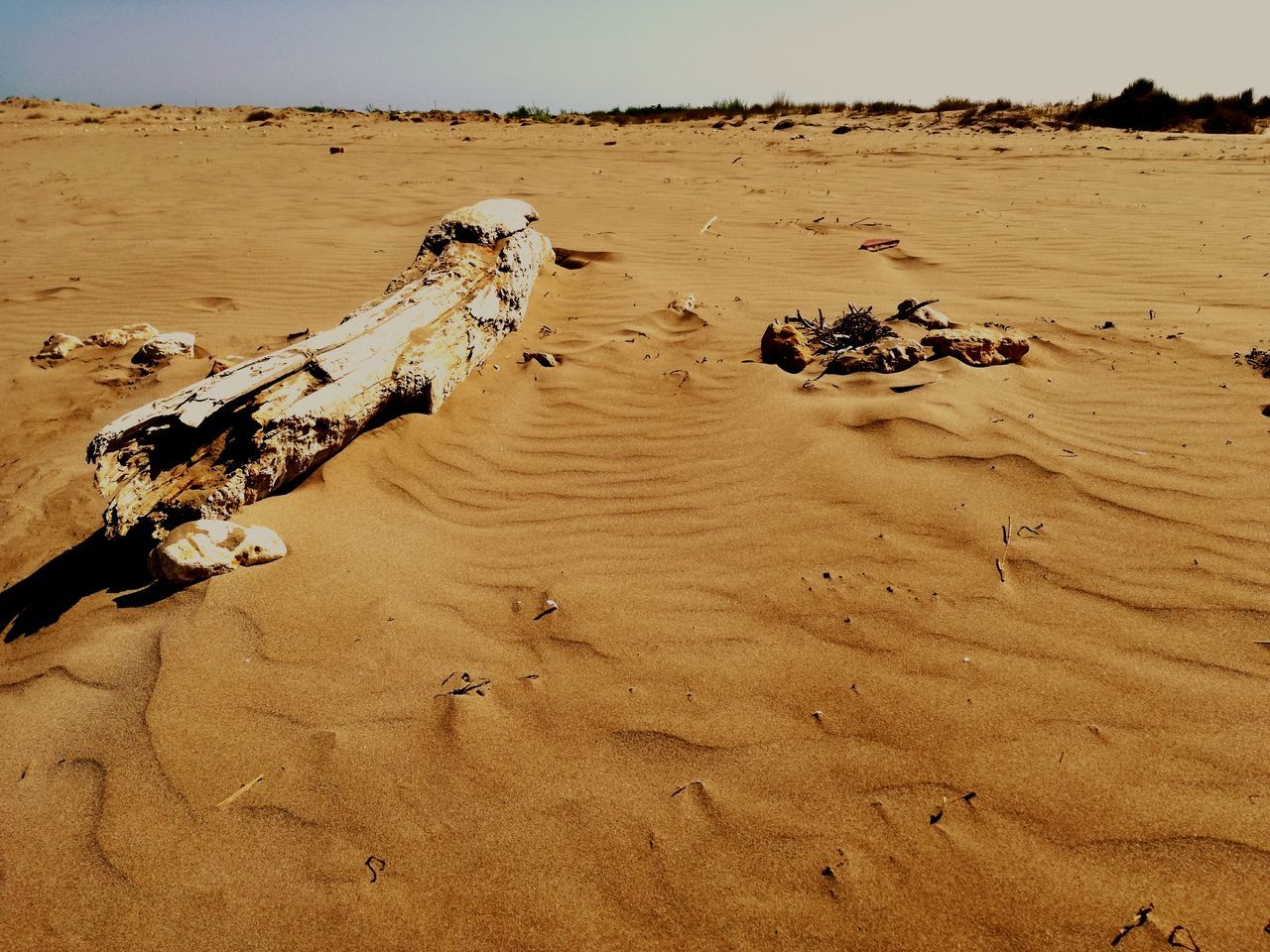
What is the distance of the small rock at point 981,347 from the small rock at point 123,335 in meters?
5.02

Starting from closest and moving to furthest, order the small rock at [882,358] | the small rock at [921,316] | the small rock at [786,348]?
the small rock at [882,358] < the small rock at [786,348] < the small rock at [921,316]

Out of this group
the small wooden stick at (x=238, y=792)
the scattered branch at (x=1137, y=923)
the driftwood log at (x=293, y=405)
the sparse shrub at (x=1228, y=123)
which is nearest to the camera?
the scattered branch at (x=1137, y=923)

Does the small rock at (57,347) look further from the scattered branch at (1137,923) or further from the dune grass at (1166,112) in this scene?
the dune grass at (1166,112)

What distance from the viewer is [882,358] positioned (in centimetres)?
355

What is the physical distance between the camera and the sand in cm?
154

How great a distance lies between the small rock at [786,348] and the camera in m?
3.70

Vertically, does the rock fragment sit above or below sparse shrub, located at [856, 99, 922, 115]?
below

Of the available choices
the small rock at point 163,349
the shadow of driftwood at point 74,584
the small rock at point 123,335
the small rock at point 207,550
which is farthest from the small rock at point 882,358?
the small rock at point 123,335

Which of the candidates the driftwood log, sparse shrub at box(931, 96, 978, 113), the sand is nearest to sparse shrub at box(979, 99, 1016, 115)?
→ sparse shrub at box(931, 96, 978, 113)

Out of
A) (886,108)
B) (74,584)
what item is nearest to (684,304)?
(74,584)

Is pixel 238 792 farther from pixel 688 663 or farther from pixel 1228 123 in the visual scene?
pixel 1228 123

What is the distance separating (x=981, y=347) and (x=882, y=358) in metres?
0.52

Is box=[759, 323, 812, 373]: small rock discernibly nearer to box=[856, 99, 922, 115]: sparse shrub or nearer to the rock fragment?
the rock fragment

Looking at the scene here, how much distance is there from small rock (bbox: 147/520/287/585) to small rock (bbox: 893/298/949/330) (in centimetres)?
338
